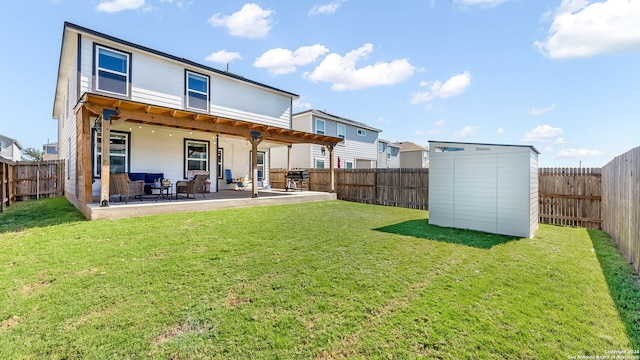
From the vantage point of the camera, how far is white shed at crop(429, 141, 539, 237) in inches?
245

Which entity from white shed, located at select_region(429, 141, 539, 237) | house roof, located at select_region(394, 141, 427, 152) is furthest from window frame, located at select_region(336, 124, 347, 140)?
white shed, located at select_region(429, 141, 539, 237)

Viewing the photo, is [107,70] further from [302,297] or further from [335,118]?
[335,118]

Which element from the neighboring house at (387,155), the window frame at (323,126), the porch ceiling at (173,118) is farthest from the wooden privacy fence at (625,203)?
the neighboring house at (387,155)

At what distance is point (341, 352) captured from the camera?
2197 millimetres

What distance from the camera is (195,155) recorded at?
11.8 meters

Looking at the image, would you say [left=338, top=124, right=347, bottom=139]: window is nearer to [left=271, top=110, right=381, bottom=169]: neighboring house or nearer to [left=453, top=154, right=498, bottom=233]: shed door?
[left=271, top=110, right=381, bottom=169]: neighboring house

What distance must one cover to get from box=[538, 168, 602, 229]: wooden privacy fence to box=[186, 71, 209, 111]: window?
12451mm

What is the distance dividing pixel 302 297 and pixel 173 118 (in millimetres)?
7150

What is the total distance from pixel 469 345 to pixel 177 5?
13269 mm

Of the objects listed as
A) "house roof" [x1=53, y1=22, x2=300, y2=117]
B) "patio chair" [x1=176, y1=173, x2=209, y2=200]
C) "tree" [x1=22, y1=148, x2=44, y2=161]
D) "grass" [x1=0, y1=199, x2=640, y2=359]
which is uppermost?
"house roof" [x1=53, y1=22, x2=300, y2=117]

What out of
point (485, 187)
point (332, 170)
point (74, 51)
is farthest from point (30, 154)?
point (485, 187)

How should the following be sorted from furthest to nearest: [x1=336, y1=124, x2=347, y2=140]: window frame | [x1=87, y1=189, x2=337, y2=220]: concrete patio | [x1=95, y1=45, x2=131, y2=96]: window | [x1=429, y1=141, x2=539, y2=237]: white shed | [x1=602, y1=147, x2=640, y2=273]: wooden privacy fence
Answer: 1. [x1=336, y1=124, x2=347, y2=140]: window frame
2. [x1=95, y1=45, x2=131, y2=96]: window
3. [x1=87, y1=189, x2=337, y2=220]: concrete patio
4. [x1=429, y1=141, x2=539, y2=237]: white shed
5. [x1=602, y1=147, x2=640, y2=273]: wooden privacy fence

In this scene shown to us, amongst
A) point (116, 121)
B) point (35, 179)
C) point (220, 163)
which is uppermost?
point (116, 121)

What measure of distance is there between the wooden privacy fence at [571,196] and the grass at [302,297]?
2806 mm
